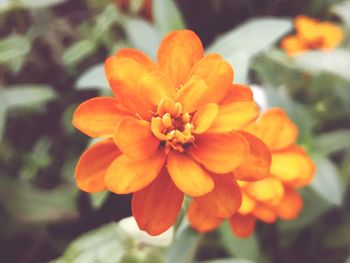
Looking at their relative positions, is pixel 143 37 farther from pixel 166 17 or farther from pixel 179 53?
pixel 179 53

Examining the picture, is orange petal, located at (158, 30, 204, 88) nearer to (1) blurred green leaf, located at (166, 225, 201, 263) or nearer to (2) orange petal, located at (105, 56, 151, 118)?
(2) orange petal, located at (105, 56, 151, 118)

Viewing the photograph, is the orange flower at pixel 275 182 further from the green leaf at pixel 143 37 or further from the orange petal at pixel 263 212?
the green leaf at pixel 143 37

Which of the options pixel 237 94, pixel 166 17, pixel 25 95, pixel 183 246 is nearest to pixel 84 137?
pixel 25 95

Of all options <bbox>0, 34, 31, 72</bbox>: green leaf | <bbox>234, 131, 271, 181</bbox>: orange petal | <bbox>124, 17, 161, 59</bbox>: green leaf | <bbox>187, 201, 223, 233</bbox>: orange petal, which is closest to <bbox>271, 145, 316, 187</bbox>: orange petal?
<bbox>187, 201, 223, 233</bbox>: orange petal

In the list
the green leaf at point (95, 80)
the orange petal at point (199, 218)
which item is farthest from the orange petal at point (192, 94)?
the green leaf at point (95, 80)

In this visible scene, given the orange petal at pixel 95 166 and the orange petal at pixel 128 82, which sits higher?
the orange petal at pixel 128 82

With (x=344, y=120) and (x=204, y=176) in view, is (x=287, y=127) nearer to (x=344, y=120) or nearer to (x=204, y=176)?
(x=204, y=176)

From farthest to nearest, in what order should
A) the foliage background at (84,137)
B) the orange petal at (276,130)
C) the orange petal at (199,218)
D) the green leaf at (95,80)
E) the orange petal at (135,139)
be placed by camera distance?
1. the foliage background at (84,137)
2. the green leaf at (95,80)
3. the orange petal at (276,130)
4. the orange petal at (199,218)
5. the orange petal at (135,139)
